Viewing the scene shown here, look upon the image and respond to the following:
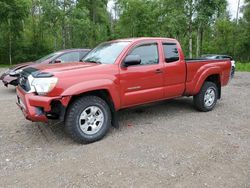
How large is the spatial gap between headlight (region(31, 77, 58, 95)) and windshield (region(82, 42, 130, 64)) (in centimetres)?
126

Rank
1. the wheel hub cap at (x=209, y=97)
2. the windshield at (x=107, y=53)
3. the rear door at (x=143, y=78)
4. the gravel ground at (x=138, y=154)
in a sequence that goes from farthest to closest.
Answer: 1. the wheel hub cap at (x=209, y=97)
2. the windshield at (x=107, y=53)
3. the rear door at (x=143, y=78)
4. the gravel ground at (x=138, y=154)

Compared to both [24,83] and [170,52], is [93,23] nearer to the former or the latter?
[170,52]

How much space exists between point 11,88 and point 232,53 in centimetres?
3456

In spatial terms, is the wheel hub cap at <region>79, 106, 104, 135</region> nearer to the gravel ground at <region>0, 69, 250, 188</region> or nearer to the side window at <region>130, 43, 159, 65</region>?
the gravel ground at <region>0, 69, 250, 188</region>

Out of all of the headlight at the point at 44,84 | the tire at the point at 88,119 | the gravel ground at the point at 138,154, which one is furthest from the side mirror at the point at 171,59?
the headlight at the point at 44,84

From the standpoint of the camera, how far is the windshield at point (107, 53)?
18.7 feet

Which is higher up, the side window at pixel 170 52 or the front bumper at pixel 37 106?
the side window at pixel 170 52

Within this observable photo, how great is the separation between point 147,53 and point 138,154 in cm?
225

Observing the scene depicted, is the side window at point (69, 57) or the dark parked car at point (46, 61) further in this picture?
the side window at point (69, 57)

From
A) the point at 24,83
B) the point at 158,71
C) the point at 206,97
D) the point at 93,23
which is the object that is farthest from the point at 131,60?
the point at 93,23

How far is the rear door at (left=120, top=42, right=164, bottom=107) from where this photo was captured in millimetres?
5551

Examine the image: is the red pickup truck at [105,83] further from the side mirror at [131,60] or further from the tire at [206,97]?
the tire at [206,97]

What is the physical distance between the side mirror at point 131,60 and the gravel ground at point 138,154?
1289mm

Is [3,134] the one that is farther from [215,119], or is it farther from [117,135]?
[215,119]
